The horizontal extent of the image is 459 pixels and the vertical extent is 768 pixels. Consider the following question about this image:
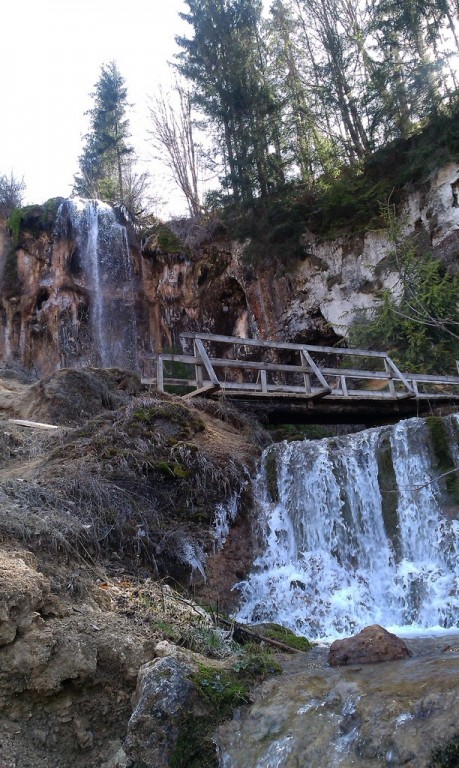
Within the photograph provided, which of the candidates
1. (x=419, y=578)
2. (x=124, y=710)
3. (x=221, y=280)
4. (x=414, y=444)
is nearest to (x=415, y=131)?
(x=221, y=280)

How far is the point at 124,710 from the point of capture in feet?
13.5

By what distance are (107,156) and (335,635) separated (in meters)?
34.9

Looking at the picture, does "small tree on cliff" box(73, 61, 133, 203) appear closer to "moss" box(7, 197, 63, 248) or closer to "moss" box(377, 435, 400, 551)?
"moss" box(7, 197, 63, 248)

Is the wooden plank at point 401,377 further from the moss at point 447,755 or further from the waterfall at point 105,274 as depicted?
the waterfall at point 105,274

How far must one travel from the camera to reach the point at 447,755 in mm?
2902

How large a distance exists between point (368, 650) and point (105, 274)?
22164 millimetres

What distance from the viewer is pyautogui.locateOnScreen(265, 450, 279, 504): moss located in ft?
31.1

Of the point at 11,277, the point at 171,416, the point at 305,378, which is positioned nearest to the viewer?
the point at 171,416

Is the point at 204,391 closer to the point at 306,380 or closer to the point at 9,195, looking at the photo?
the point at 306,380

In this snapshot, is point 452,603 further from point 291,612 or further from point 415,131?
point 415,131

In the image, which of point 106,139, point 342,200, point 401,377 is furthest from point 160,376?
point 106,139

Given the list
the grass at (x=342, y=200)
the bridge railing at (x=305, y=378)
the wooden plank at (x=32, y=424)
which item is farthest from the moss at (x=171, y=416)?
the grass at (x=342, y=200)

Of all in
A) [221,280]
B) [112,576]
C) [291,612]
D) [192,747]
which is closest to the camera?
[192,747]

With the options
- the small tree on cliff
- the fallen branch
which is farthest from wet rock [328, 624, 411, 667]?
the small tree on cliff
